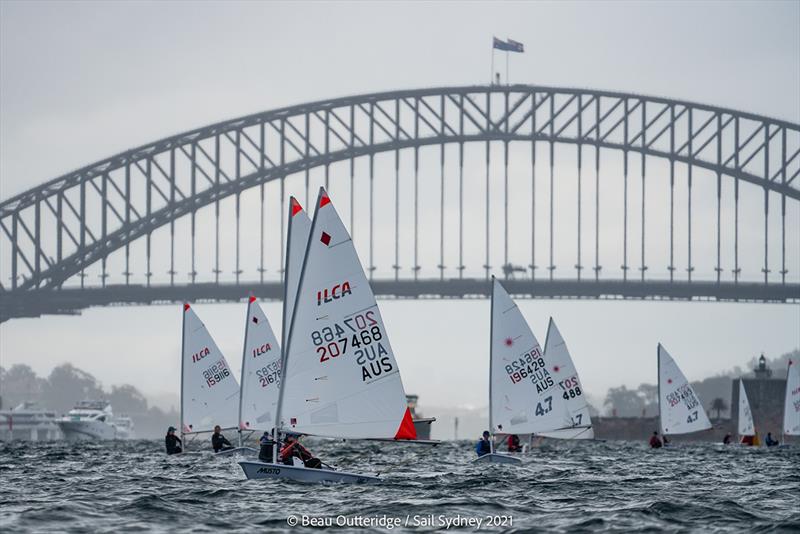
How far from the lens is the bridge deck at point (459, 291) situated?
10654 cm

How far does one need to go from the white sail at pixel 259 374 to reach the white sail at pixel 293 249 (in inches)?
456

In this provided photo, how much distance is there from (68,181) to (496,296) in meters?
85.0

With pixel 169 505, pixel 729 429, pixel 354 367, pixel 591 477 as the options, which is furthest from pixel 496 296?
pixel 729 429

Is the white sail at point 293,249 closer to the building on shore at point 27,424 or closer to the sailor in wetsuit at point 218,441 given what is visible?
the sailor in wetsuit at point 218,441

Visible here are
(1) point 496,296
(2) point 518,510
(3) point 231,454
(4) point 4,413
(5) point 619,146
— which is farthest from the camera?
(4) point 4,413

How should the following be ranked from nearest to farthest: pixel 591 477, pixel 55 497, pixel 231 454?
1. pixel 55 497
2. pixel 591 477
3. pixel 231 454

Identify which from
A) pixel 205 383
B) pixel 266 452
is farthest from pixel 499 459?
pixel 266 452

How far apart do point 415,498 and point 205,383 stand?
21.6m

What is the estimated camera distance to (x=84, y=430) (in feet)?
360

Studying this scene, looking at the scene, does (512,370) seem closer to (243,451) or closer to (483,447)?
(483,447)

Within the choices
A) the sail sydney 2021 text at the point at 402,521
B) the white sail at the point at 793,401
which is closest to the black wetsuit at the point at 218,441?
the sail sydney 2021 text at the point at 402,521

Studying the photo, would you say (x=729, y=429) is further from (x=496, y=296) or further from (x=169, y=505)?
(x=169, y=505)

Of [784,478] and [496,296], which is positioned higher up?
[496,296]

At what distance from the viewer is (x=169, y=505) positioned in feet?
82.5
